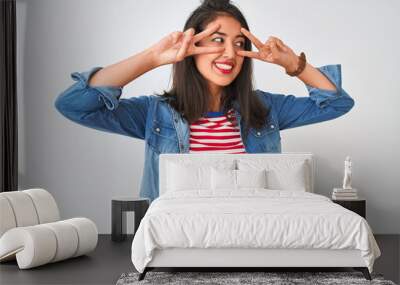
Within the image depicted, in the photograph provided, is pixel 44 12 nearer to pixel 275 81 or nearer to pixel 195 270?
pixel 275 81

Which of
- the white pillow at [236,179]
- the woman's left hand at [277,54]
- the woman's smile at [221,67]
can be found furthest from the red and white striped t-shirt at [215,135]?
the woman's left hand at [277,54]

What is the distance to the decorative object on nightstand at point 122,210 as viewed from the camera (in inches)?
249

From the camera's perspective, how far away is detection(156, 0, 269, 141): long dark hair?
6.27m

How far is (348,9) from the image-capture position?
22.6 feet

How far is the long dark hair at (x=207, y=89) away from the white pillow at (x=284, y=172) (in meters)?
0.38

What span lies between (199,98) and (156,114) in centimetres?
41

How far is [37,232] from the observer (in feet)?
16.7

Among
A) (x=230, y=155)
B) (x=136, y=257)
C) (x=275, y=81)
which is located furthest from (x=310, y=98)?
(x=136, y=257)

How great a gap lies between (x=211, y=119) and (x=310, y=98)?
0.96 metres

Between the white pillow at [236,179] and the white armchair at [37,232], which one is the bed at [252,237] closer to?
the white armchair at [37,232]

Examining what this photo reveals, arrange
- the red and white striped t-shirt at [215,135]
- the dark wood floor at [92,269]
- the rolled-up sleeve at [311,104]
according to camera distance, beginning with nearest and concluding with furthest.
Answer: the dark wood floor at [92,269] < the red and white striped t-shirt at [215,135] < the rolled-up sleeve at [311,104]

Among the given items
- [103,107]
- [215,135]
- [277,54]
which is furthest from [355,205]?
[103,107]

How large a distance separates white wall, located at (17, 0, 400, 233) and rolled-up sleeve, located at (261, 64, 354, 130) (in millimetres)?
170

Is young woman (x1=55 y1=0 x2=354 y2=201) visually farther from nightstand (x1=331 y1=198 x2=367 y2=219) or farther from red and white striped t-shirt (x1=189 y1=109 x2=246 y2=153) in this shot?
nightstand (x1=331 y1=198 x2=367 y2=219)
